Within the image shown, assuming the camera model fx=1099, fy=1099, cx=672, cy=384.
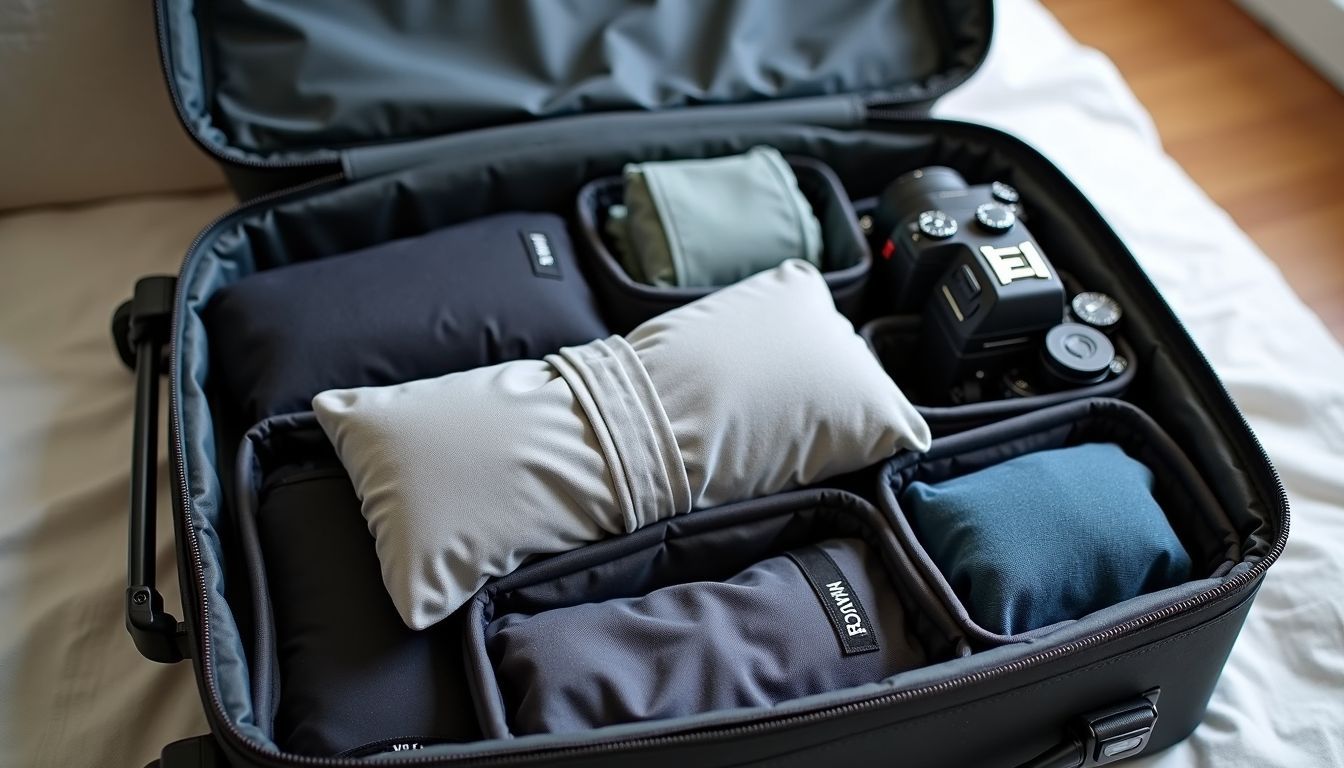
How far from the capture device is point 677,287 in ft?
3.32

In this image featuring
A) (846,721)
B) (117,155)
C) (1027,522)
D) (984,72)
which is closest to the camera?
(846,721)

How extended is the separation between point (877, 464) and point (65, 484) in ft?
2.35

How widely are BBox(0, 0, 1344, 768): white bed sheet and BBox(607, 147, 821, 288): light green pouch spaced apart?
1.39 feet

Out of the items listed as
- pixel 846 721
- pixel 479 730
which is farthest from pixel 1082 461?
pixel 479 730

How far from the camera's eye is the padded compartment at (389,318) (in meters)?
0.92

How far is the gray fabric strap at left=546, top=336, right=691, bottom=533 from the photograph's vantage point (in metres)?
0.83

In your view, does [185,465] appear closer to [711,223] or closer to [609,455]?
[609,455]

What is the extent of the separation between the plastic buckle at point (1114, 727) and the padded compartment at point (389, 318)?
0.51m

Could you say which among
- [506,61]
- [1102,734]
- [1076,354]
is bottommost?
[1102,734]

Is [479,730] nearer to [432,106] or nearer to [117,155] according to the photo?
[432,106]

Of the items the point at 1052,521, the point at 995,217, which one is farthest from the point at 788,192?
the point at 1052,521

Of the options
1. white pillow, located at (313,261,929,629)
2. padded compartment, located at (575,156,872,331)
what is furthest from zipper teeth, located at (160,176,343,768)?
padded compartment, located at (575,156,872,331)

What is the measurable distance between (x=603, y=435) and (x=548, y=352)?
0.16 meters

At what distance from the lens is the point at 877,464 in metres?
0.91
